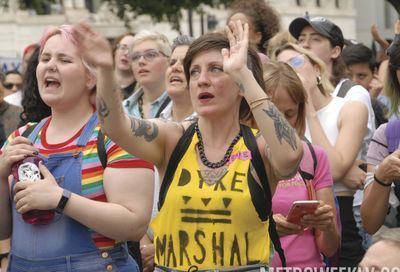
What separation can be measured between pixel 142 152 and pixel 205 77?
47cm

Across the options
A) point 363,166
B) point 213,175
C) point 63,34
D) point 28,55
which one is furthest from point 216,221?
point 28,55

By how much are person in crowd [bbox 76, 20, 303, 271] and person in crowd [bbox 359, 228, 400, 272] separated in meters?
0.63

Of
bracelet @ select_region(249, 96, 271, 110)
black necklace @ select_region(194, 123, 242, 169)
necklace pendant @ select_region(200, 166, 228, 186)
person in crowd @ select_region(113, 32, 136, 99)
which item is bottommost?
person in crowd @ select_region(113, 32, 136, 99)

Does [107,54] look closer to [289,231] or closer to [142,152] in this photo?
[142,152]

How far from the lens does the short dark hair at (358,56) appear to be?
10.4 metres

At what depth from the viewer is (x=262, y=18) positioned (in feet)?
29.6

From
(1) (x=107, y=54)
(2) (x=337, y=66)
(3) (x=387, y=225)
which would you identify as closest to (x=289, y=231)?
(3) (x=387, y=225)

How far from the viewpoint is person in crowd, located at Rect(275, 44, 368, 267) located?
23.2 ft

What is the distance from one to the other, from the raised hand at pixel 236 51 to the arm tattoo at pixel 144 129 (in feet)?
1.50

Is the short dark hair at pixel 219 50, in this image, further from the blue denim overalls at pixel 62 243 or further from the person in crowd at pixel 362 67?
the person in crowd at pixel 362 67

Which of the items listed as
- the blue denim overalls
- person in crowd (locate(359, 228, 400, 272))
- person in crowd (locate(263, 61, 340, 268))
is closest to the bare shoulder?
the blue denim overalls

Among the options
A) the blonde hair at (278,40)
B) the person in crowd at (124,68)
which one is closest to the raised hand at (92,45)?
the blonde hair at (278,40)

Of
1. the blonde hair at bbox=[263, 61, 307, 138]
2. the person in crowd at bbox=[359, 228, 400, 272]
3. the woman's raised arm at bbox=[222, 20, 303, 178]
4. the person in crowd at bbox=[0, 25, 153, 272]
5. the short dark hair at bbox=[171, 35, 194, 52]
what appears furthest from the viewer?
the short dark hair at bbox=[171, 35, 194, 52]

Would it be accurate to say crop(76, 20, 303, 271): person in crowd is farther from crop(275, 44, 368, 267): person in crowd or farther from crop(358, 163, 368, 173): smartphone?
crop(358, 163, 368, 173): smartphone
